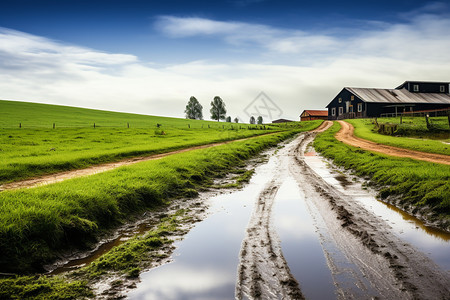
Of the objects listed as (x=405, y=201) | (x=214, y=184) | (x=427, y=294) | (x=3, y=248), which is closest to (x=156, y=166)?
(x=214, y=184)

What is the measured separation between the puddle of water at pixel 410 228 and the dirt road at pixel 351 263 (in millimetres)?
237

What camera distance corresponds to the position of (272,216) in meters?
9.14

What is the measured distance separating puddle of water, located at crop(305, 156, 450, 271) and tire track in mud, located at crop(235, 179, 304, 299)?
2978mm

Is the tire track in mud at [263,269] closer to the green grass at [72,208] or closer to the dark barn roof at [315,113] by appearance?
the green grass at [72,208]

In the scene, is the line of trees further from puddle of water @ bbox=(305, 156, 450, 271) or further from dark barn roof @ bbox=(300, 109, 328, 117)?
puddle of water @ bbox=(305, 156, 450, 271)

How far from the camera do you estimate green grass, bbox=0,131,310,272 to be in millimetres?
6402

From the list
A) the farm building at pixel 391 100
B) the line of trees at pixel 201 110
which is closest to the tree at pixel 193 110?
the line of trees at pixel 201 110

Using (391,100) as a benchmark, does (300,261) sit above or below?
below

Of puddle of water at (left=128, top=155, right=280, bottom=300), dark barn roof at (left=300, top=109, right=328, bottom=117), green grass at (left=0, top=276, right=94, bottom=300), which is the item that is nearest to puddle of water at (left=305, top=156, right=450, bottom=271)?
puddle of water at (left=128, top=155, right=280, bottom=300)

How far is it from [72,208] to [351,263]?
23.1ft

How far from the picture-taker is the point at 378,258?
6.03 m

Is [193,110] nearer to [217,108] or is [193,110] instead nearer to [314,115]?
[217,108]

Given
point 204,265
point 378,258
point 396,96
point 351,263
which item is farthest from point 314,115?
point 204,265

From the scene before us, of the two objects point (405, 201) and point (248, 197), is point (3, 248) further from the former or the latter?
point (405, 201)
